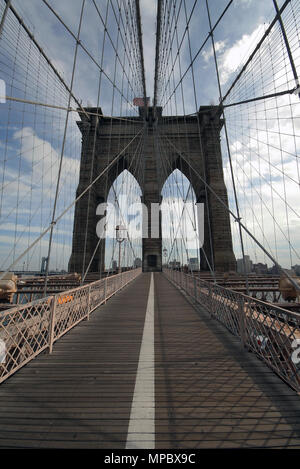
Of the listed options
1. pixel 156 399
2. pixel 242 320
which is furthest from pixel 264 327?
pixel 156 399

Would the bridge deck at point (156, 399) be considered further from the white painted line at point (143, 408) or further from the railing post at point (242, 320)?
the railing post at point (242, 320)

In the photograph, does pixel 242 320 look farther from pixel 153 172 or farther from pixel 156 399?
pixel 153 172

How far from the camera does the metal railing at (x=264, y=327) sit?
246 centimetres

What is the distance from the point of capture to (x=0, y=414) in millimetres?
2000

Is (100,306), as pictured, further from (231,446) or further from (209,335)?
(231,446)

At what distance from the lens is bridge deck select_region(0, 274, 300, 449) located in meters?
1.71

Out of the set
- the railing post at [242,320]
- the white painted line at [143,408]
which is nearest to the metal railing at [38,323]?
the white painted line at [143,408]

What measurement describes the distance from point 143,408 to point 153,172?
28.6 meters

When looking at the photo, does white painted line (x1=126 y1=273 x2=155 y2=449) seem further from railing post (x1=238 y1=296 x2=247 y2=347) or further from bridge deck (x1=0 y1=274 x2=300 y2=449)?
railing post (x1=238 y1=296 x2=247 y2=347)

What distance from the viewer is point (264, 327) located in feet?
10.1
